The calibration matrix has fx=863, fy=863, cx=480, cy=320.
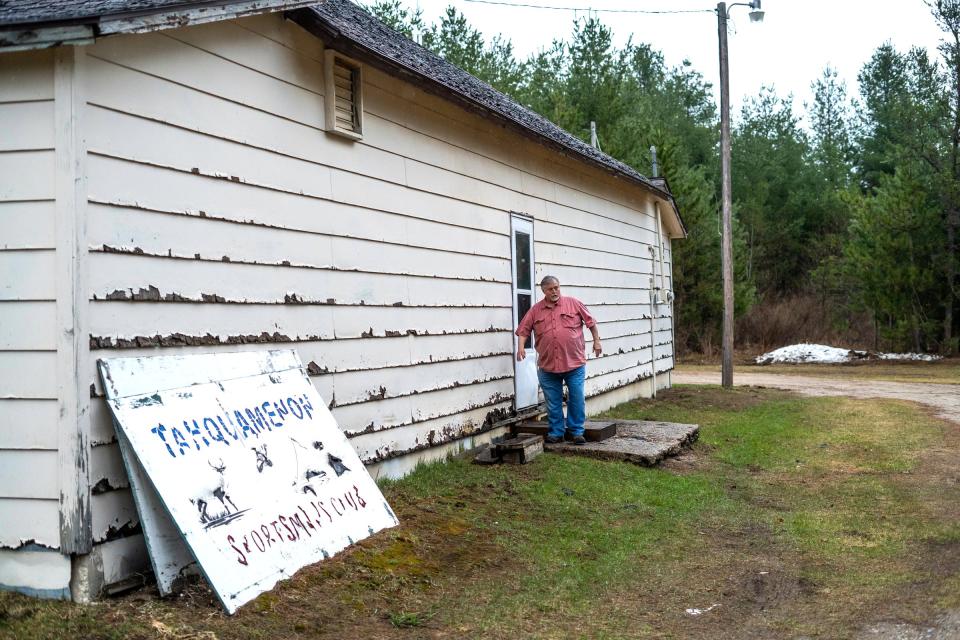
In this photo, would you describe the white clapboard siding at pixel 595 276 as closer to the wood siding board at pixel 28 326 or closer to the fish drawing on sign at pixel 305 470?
the fish drawing on sign at pixel 305 470

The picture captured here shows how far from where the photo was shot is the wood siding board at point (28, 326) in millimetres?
4191

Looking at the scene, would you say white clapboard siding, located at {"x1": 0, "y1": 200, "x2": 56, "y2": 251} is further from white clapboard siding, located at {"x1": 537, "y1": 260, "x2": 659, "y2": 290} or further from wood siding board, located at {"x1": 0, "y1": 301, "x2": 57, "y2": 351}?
white clapboard siding, located at {"x1": 537, "y1": 260, "x2": 659, "y2": 290}

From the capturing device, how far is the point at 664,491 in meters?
7.70

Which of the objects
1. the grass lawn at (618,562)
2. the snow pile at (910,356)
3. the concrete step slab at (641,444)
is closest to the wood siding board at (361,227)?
the grass lawn at (618,562)

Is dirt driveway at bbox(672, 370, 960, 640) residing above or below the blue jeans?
below

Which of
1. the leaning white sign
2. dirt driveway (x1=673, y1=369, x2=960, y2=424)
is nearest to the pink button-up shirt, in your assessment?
the leaning white sign

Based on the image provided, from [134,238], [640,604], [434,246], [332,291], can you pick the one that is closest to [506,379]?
[434,246]

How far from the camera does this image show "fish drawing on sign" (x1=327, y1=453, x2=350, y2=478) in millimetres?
5496

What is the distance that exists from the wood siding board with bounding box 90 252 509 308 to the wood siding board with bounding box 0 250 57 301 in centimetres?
19

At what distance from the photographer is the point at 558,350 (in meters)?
8.73

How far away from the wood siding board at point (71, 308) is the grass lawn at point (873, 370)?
1938cm

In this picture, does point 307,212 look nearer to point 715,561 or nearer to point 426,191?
point 426,191

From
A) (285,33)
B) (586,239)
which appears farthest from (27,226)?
(586,239)

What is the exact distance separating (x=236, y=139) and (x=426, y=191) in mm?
2538
